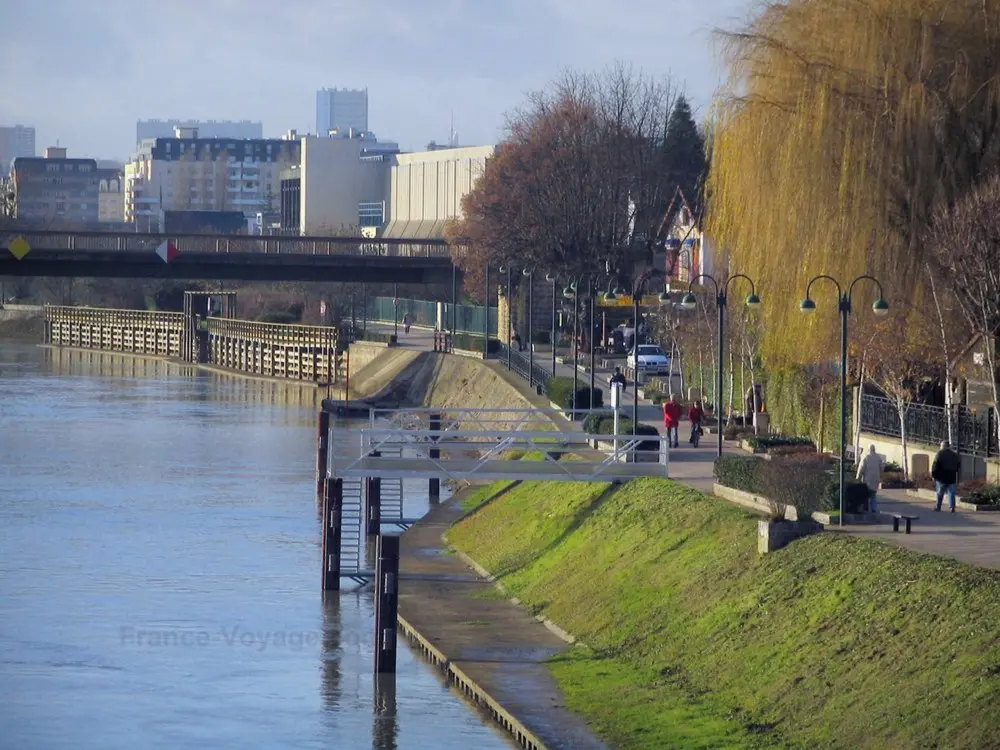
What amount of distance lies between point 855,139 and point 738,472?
27.7 ft

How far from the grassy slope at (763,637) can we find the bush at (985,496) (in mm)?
4314

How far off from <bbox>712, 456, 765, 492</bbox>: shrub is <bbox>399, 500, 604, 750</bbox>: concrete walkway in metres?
4.73

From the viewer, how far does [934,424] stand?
38.5 meters

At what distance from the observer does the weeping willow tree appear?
123 ft

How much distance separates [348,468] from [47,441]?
1419 inches

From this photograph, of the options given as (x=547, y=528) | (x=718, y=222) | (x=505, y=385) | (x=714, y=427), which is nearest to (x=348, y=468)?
(x=547, y=528)

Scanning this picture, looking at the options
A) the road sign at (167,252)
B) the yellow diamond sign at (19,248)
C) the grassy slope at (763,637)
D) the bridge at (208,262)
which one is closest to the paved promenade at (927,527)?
the grassy slope at (763,637)

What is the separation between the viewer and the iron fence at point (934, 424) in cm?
3634

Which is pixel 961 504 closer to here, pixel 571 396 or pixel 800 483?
pixel 800 483

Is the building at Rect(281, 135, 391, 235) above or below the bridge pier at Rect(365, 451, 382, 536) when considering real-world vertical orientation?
above

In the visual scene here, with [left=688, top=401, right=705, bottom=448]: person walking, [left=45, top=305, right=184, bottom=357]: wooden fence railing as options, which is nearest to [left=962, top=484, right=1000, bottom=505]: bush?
[left=688, top=401, right=705, bottom=448]: person walking

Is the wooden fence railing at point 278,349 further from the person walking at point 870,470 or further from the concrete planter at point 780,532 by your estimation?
the concrete planter at point 780,532

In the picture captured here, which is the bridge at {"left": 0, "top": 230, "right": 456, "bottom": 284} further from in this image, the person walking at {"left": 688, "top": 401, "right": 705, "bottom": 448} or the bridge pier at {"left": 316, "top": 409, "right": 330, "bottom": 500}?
the person walking at {"left": 688, "top": 401, "right": 705, "bottom": 448}

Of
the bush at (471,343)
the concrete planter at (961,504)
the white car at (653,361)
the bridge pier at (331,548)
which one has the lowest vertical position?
the bridge pier at (331,548)
